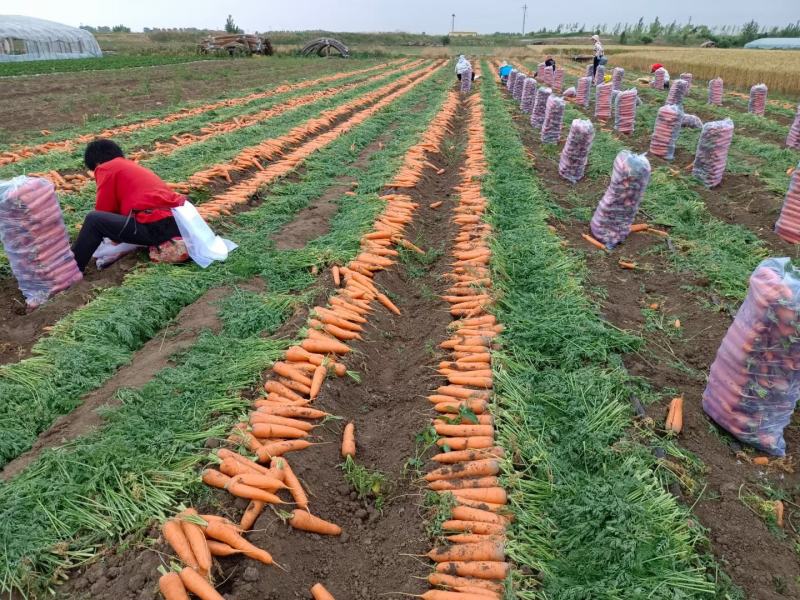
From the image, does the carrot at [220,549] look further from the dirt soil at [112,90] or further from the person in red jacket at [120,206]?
the dirt soil at [112,90]

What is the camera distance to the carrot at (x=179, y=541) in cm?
230

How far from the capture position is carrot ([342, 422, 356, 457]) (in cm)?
326

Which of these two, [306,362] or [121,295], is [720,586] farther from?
[121,295]

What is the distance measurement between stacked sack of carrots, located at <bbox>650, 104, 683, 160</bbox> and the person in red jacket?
947 centimetres

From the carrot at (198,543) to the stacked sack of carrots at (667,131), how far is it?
10.9 metres

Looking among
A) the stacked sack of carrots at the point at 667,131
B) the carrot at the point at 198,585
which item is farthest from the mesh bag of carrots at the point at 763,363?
the stacked sack of carrots at the point at 667,131

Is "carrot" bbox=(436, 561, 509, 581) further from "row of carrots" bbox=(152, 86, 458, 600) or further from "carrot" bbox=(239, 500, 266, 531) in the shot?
"carrot" bbox=(239, 500, 266, 531)

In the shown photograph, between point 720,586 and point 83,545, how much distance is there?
299 centimetres

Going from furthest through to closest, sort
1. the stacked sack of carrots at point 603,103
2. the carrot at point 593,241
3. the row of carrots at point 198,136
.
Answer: the stacked sack of carrots at point 603,103 → the row of carrots at point 198,136 → the carrot at point 593,241

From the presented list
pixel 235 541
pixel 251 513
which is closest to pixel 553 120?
pixel 251 513

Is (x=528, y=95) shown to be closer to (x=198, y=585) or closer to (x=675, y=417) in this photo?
(x=675, y=417)

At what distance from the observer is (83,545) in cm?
241

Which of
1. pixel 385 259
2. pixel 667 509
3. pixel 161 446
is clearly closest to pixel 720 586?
pixel 667 509

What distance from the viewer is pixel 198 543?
2.36m
